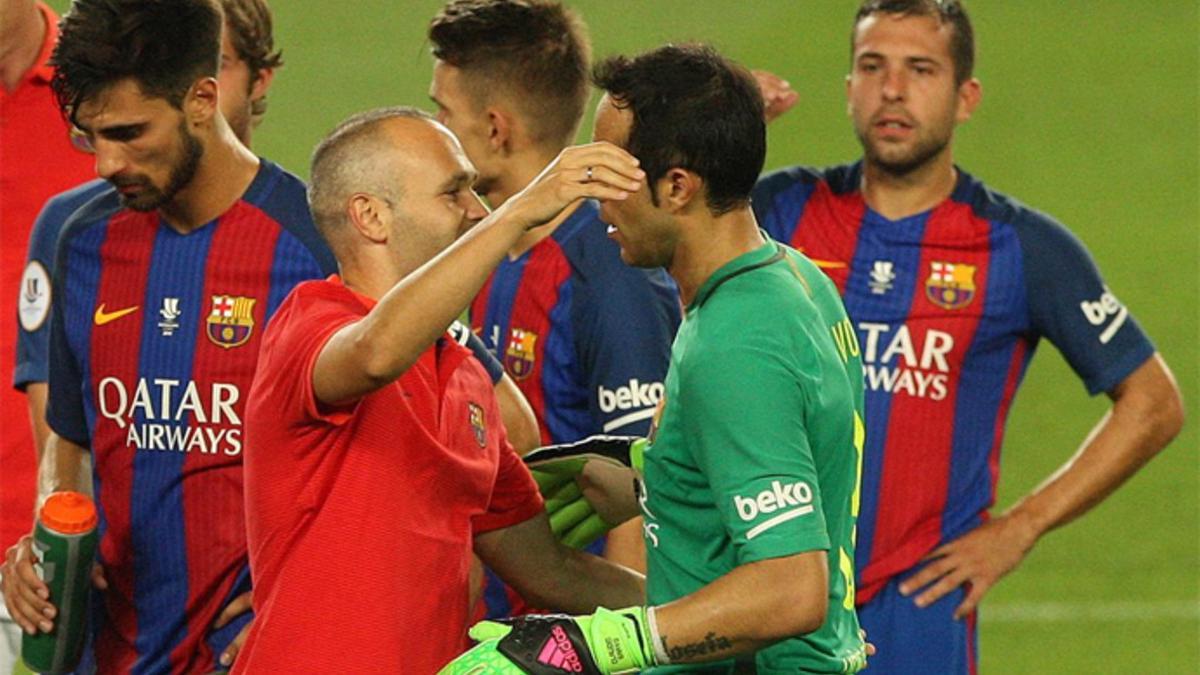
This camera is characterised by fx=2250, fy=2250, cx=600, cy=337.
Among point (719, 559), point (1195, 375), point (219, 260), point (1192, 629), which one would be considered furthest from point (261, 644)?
point (1195, 375)

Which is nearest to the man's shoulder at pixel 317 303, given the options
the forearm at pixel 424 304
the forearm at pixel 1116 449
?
the forearm at pixel 424 304

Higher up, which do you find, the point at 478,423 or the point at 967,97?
the point at 967,97

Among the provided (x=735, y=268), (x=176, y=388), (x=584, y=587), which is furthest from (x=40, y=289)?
(x=735, y=268)

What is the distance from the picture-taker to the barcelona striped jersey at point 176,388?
5336 mm

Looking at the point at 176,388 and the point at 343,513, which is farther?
the point at 176,388

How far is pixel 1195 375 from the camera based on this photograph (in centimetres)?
1379

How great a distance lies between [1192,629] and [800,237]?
15.0 ft

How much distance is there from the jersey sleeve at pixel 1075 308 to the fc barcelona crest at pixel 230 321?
7.84 feet

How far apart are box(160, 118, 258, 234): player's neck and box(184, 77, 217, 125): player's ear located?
0.05 m

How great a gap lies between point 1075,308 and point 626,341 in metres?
1.58

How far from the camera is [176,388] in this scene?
5.34 m

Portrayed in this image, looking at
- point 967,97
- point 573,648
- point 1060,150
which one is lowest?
point 1060,150

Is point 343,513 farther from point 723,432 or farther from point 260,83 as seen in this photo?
point 260,83

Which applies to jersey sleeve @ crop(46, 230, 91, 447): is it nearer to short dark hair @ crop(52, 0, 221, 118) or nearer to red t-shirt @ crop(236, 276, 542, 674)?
short dark hair @ crop(52, 0, 221, 118)
